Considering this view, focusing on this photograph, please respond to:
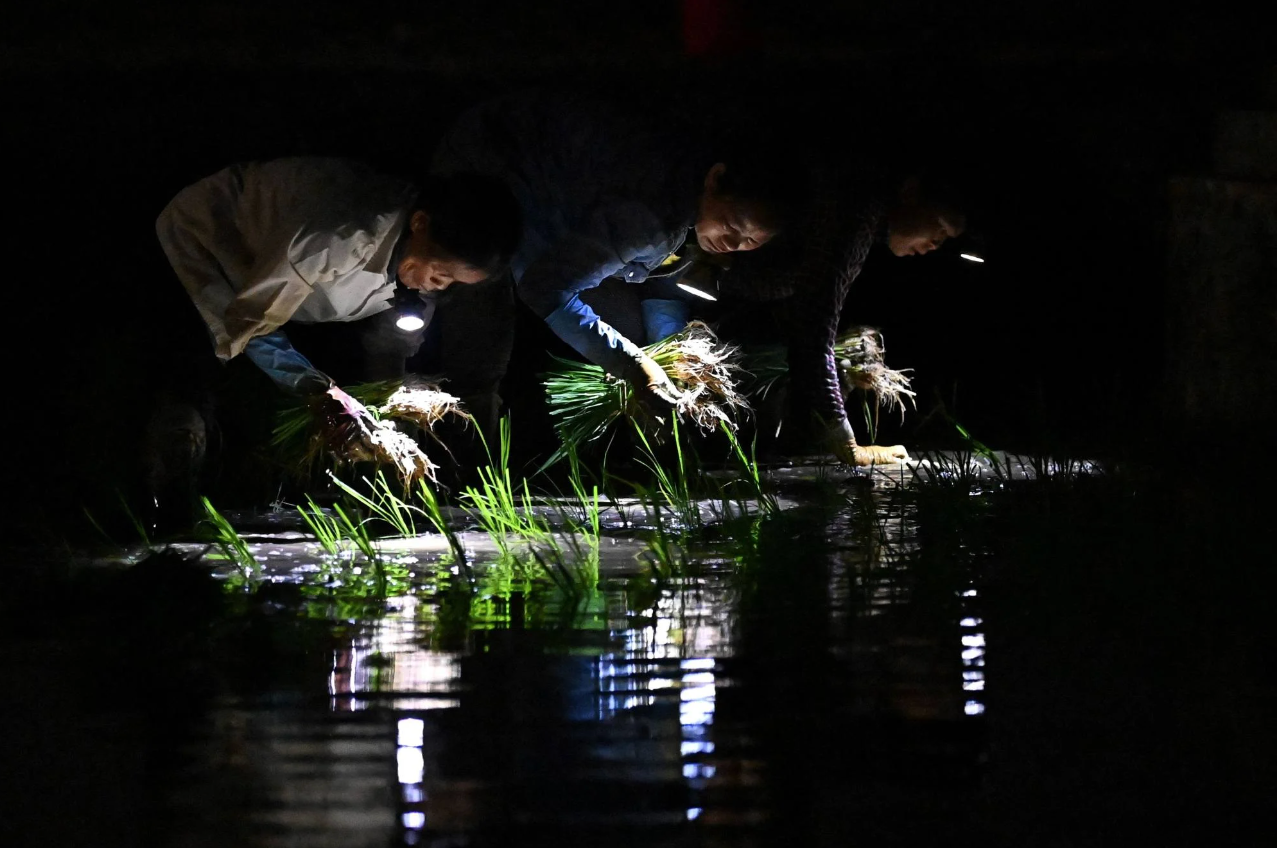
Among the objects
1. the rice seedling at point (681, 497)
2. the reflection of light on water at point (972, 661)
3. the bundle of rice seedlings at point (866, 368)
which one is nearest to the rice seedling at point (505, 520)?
the rice seedling at point (681, 497)

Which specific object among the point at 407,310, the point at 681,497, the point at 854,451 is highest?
the point at 407,310

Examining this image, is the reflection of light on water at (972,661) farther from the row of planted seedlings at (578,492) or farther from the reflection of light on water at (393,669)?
the reflection of light on water at (393,669)

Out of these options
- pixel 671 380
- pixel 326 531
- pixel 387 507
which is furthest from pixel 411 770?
pixel 671 380

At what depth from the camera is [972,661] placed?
73.3 inches

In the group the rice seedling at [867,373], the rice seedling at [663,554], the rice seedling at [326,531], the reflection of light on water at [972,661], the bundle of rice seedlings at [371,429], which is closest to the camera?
the reflection of light on water at [972,661]

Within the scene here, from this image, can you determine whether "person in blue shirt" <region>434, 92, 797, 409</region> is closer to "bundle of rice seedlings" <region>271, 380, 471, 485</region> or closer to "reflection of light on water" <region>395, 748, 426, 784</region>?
"bundle of rice seedlings" <region>271, 380, 471, 485</region>

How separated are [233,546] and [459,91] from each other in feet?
5.54

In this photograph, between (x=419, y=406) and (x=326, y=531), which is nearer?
(x=326, y=531)

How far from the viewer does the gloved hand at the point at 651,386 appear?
10.5 ft

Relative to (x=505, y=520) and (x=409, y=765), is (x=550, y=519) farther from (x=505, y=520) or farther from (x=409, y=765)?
(x=409, y=765)

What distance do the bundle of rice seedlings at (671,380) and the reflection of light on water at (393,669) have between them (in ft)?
4.53

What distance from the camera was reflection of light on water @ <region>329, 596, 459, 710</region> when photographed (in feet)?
5.62

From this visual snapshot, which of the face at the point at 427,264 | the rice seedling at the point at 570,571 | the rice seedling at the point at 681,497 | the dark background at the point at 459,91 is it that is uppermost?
the dark background at the point at 459,91

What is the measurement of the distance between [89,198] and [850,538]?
2.61 metres
